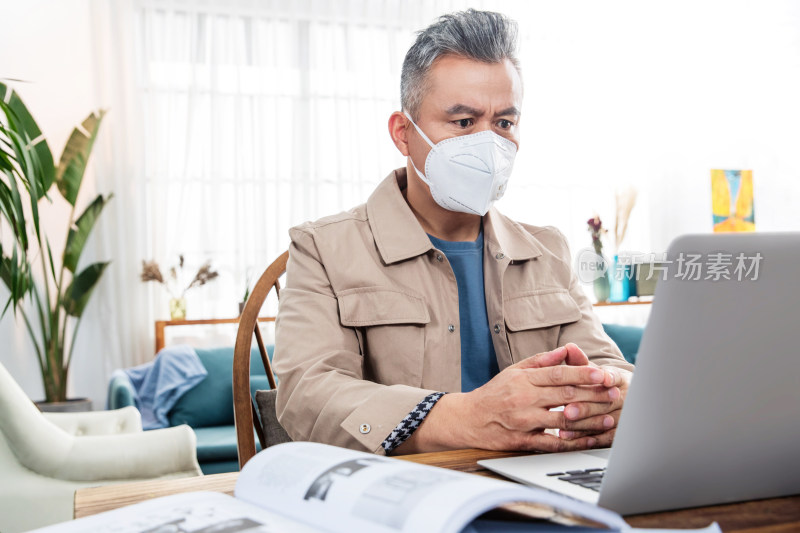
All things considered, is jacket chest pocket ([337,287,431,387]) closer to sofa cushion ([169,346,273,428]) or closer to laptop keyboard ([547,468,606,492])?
laptop keyboard ([547,468,606,492])

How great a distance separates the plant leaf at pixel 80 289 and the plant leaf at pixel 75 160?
0.36 meters

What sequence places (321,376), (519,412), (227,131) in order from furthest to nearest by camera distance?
1. (227,131)
2. (321,376)
3. (519,412)

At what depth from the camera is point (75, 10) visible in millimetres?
4059

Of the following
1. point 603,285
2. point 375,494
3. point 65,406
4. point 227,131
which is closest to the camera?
point 375,494

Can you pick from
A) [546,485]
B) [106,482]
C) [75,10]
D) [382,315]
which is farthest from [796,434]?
[75,10]

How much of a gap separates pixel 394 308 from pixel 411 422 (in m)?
0.36

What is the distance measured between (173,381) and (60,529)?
3123mm

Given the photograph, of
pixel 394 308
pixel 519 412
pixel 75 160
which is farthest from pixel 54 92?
pixel 519 412

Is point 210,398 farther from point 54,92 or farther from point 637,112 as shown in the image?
point 637,112

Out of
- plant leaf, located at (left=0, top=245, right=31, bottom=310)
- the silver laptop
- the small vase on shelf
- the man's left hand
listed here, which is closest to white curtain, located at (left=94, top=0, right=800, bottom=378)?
the small vase on shelf

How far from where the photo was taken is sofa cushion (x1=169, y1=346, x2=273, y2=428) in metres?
3.44

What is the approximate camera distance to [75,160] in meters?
3.64

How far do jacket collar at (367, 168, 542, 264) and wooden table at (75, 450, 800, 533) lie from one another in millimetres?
562

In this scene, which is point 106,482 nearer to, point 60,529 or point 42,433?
point 42,433
